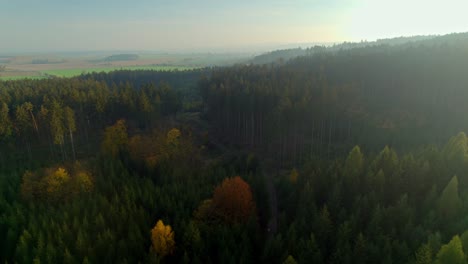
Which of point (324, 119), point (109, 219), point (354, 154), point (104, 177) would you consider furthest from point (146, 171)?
point (324, 119)

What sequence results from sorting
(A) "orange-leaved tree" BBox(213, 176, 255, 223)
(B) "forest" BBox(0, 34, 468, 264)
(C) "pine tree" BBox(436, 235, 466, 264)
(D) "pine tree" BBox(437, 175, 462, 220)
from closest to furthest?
(C) "pine tree" BBox(436, 235, 466, 264), (B) "forest" BBox(0, 34, 468, 264), (D) "pine tree" BBox(437, 175, 462, 220), (A) "orange-leaved tree" BBox(213, 176, 255, 223)

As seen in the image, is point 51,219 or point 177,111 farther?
point 177,111

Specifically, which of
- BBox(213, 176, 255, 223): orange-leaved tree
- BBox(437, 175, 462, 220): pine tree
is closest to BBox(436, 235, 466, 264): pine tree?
BBox(437, 175, 462, 220): pine tree

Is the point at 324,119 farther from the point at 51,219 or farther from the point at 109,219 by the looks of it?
the point at 51,219

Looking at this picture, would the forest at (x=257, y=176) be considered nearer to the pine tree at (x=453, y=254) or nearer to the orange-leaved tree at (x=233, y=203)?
the pine tree at (x=453, y=254)

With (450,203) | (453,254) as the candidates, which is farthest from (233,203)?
(450,203)

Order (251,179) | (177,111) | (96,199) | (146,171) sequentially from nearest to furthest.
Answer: (96,199) < (251,179) < (146,171) < (177,111)

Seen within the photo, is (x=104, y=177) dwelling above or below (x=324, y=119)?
below

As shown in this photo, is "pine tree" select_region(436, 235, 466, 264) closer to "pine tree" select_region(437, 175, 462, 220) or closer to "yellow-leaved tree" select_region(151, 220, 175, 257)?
"pine tree" select_region(437, 175, 462, 220)
